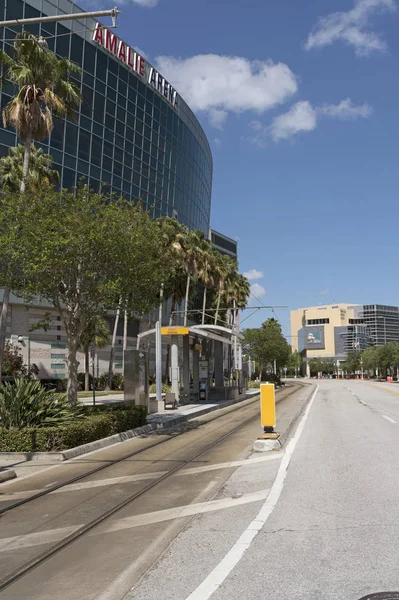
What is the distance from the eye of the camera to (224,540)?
606 centimetres

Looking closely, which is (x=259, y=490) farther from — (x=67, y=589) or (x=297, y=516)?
(x=67, y=589)

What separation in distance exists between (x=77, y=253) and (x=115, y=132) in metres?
41.7

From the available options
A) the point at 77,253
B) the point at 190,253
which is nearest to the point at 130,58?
the point at 190,253

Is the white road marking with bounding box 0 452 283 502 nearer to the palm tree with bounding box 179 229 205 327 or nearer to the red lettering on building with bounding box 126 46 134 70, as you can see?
the palm tree with bounding box 179 229 205 327

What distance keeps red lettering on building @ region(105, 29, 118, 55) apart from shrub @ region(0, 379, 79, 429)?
45.9 meters

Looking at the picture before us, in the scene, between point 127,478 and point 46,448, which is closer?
point 127,478

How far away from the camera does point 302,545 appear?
5.78 meters

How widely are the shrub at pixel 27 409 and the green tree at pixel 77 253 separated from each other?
2264 millimetres

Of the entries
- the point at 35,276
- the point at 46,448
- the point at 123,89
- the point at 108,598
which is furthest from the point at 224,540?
the point at 123,89

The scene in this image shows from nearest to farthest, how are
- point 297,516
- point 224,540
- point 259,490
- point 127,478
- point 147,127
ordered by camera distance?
point 224,540, point 297,516, point 259,490, point 127,478, point 147,127

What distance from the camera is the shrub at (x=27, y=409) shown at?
13.9 meters

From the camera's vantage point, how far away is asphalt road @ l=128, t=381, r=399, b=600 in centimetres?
464

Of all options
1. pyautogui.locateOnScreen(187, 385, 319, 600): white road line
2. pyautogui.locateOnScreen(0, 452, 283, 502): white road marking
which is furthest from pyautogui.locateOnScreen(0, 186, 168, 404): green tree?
pyautogui.locateOnScreen(187, 385, 319, 600): white road line

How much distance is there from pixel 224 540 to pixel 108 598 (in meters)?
1.78
